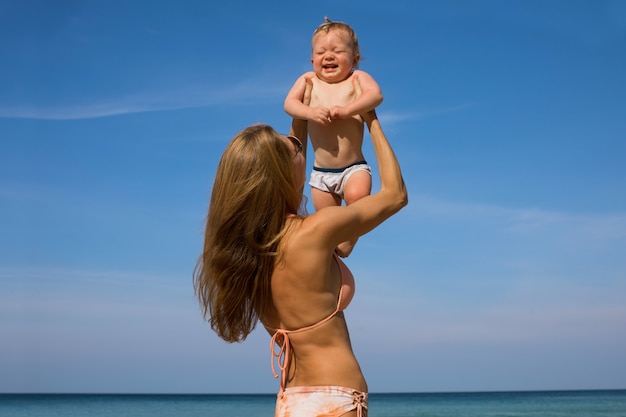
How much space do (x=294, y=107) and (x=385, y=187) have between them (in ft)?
3.57

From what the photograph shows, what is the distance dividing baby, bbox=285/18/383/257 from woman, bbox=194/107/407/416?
3.38ft

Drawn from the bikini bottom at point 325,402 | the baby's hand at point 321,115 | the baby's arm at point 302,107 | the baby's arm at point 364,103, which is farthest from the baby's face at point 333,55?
the bikini bottom at point 325,402

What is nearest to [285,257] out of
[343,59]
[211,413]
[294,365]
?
[294,365]

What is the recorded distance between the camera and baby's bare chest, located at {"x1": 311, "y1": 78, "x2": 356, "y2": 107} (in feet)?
14.4

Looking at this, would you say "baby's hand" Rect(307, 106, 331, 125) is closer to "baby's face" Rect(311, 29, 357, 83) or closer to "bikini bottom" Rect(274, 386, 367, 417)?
"baby's face" Rect(311, 29, 357, 83)

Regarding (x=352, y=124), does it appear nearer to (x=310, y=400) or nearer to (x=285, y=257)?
(x=285, y=257)

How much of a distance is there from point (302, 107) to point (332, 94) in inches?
10.7

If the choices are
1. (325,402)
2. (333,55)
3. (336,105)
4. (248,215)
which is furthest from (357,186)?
(325,402)

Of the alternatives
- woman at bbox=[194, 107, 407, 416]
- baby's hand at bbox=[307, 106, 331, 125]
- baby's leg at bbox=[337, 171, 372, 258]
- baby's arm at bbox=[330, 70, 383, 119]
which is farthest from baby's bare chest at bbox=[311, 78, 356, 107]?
woman at bbox=[194, 107, 407, 416]

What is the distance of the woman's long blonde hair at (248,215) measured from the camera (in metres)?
3.26

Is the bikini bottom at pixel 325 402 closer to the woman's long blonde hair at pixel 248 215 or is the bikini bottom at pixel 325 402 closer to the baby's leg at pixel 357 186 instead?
the woman's long blonde hair at pixel 248 215

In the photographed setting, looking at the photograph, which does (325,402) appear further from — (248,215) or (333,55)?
(333,55)

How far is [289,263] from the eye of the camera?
10.7 ft

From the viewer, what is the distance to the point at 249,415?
46.4m
